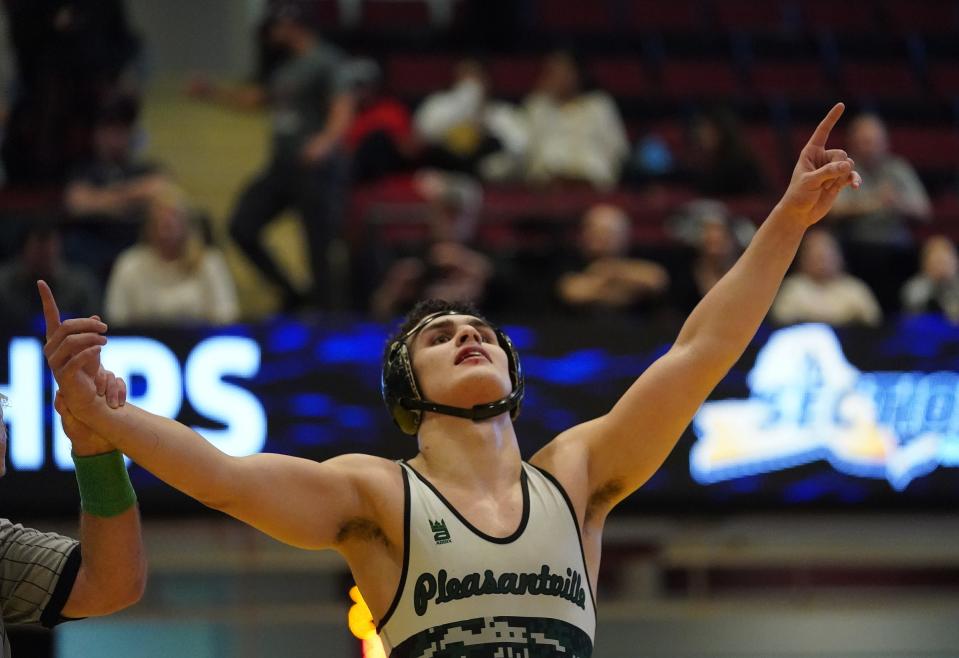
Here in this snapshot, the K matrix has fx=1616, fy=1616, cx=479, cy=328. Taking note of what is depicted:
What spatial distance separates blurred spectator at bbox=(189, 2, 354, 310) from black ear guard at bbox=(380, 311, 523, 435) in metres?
5.29

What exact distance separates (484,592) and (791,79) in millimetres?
10553

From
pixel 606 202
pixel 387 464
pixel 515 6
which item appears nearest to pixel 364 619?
pixel 387 464

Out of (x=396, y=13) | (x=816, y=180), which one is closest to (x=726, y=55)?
(x=396, y=13)

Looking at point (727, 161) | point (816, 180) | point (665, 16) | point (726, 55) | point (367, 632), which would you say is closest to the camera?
point (816, 180)

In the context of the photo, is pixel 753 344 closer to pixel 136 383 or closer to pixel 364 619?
pixel 364 619

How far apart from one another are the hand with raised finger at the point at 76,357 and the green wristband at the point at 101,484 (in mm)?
161

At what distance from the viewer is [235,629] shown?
8297mm

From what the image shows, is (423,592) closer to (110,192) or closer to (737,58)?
(110,192)

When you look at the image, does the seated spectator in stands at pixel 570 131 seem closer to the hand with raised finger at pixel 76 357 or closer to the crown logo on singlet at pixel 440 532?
the crown logo on singlet at pixel 440 532

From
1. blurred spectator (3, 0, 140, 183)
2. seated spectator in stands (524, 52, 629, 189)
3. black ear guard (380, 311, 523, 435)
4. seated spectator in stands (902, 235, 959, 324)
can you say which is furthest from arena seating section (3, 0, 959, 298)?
black ear guard (380, 311, 523, 435)

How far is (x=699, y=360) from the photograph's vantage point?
12.6 ft

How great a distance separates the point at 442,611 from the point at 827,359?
491 centimetres

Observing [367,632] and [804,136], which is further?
[804,136]

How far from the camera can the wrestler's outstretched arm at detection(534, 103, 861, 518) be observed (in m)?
3.83
